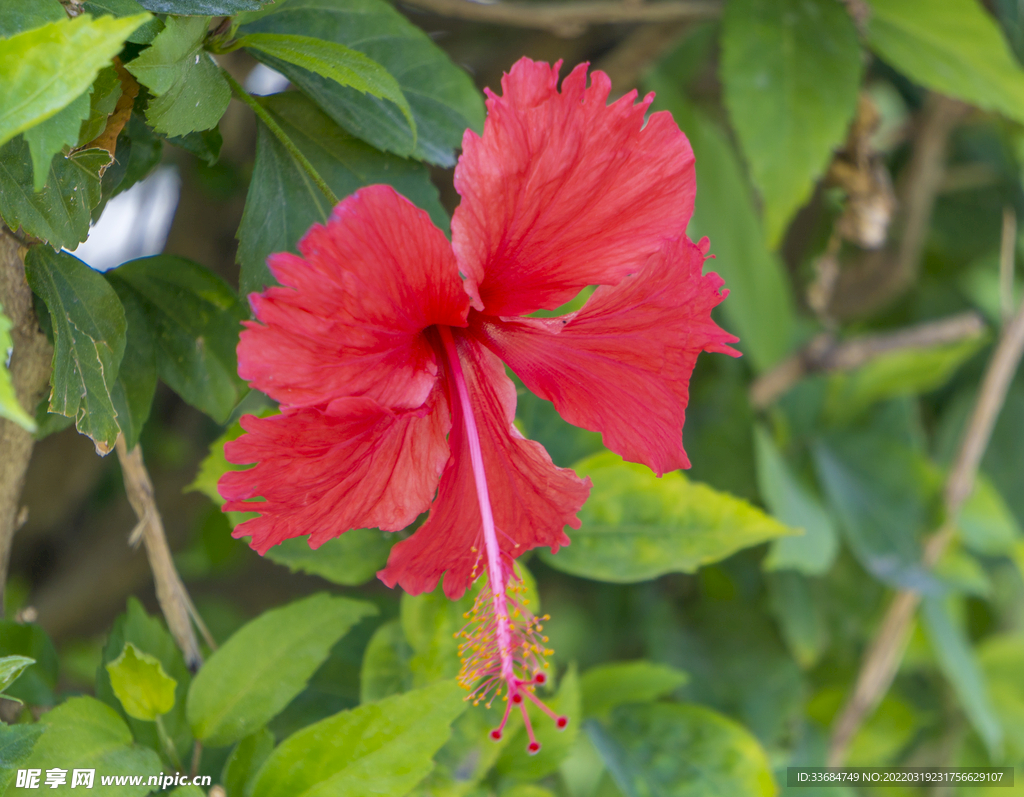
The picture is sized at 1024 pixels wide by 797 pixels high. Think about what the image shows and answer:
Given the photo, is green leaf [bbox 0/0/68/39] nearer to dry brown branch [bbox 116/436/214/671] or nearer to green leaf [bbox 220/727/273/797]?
dry brown branch [bbox 116/436/214/671]

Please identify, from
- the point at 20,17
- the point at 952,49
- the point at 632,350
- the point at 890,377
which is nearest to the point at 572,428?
the point at 632,350

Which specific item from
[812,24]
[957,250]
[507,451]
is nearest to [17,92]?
[507,451]

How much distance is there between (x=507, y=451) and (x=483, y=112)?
0.24 m

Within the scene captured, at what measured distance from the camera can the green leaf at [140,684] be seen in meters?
0.44

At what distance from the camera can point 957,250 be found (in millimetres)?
1288

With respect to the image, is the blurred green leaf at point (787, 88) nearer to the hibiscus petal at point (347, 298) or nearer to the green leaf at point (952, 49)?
the green leaf at point (952, 49)

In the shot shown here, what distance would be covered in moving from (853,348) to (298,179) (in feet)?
2.49

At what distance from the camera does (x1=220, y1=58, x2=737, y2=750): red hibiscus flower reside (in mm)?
349

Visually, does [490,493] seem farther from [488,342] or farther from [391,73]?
[391,73]

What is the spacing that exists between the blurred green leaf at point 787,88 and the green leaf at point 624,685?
1.27ft

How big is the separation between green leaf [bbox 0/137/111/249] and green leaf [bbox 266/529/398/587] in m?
0.24

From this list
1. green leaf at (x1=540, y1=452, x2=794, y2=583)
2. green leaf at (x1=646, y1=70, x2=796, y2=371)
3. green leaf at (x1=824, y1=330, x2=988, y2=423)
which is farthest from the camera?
green leaf at (x1=824, y1=330, x2=988, y2=423)

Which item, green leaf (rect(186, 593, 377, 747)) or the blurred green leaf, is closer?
green leaf (rect(186, 593, 377, 747))

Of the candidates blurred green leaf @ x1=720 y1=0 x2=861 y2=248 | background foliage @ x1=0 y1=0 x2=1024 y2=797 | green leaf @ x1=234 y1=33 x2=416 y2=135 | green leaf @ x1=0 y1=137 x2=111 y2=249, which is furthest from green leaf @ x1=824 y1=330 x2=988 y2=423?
green leaf @ x1=0 y1=137 x2=111 y2=249
